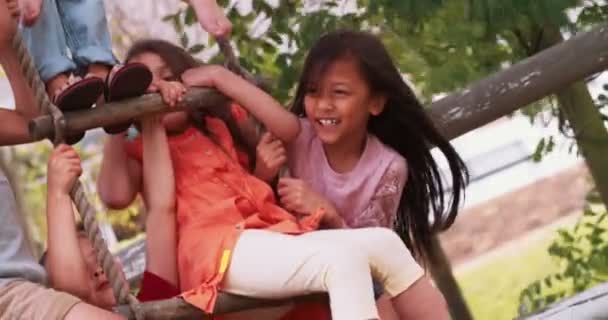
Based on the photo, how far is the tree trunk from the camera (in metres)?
3.54

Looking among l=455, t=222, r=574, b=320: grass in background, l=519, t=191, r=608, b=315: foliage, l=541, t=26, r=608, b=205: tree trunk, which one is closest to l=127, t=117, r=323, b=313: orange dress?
l=541, t=26, r=608, b=205: tree trunk

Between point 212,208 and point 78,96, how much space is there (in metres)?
0.28

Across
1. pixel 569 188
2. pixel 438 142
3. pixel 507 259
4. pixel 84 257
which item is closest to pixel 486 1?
pixel 438 142

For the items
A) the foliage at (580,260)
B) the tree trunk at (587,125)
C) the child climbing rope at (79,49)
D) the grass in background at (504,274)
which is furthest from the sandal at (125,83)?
the grass in background at (504,274)

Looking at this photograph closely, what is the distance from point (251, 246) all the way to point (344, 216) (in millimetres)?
290

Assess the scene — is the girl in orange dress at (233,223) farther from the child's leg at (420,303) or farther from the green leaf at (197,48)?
the green leaf at (197,48)

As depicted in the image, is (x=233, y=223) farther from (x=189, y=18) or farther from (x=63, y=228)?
(x=189, y=18)

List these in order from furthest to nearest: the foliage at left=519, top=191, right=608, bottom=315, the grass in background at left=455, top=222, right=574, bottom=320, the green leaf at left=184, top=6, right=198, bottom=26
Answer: the grass in background at left=455, top=222, right=574, bottom=320
the foliage at left=519, top=191, right=608, bottom=315
the green leaf at left=184, top=6, right=198, bottom=26

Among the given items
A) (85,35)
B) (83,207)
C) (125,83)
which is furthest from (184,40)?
(83,207)

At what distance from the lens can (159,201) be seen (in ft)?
6.66

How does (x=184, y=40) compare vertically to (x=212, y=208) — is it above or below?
above

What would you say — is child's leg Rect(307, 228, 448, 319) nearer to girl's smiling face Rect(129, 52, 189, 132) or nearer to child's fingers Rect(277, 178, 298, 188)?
child's fingers Rect(277, 178, 298, 188)

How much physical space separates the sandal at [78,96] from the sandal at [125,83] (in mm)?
20

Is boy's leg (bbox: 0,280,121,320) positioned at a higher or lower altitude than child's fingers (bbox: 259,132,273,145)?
lower
